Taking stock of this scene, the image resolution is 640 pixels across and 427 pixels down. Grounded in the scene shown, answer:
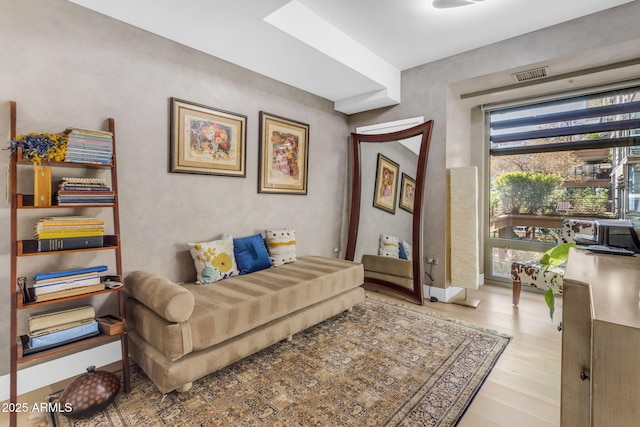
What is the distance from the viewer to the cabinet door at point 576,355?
38.8 inches

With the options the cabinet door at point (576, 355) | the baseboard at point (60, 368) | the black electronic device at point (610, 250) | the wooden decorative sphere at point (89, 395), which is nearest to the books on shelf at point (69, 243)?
the wooden decorative sphere at point (89, 395)

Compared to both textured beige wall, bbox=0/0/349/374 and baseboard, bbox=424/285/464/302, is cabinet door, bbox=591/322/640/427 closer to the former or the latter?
textured beige wall, bbox=0/0/349/374

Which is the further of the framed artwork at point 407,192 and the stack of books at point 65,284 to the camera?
the framed artwork at point 407,192

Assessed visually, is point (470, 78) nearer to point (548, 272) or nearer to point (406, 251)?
point (406, 251)

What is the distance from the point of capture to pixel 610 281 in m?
1.25

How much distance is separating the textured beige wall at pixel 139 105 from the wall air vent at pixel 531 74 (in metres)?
2.44

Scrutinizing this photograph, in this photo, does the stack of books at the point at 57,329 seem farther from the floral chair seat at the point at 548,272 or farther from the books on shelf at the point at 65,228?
the floral chair seat at the point at 548,272

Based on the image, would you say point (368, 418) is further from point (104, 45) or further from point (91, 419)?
point (104, 45)

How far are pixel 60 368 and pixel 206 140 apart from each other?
2.02m

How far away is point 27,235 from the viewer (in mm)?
1979

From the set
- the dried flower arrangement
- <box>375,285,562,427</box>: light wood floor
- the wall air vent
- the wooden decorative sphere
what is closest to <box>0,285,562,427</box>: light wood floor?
<box>375,285,562,427</box>: light wood floor

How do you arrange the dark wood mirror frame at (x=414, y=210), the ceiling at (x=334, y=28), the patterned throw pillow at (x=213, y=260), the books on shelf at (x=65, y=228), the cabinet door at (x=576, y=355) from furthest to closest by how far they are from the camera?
the dark wood mirror frame at (x=414, y=210) → the patterned throw pillow at (x=213, y=260) → the ceiling at (x=334, y=28) → the books on shelf at (x=65, y=228) → the cabinet door at (x=576, y=355)

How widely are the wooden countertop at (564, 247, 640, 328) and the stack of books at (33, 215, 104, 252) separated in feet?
7.99

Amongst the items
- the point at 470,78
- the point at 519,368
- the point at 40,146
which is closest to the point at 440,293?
the point at 519,368
